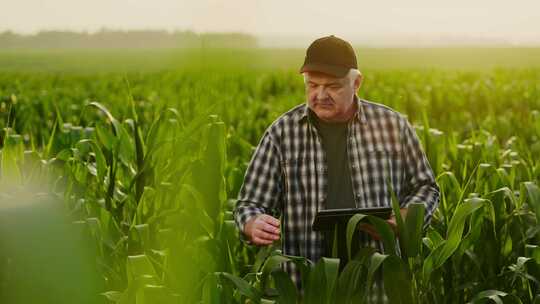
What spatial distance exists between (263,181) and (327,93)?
328 mm

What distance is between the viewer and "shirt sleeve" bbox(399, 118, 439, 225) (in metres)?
2.30

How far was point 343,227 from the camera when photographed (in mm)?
1911

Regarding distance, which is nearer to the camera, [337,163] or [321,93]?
[321,93]

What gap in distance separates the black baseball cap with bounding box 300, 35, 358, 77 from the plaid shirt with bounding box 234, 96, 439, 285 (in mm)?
188

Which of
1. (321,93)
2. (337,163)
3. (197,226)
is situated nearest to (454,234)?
(337,163)

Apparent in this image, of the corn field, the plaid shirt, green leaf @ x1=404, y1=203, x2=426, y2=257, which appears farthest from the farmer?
green leaf @ x1=404, y1=203, x2=426, y2=257

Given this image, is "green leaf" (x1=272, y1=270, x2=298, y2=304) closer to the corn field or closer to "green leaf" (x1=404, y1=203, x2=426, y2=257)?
the corn field

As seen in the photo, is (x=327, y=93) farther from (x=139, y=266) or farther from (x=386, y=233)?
(x=139, y=266)

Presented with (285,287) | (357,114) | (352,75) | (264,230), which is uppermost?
(352,75)

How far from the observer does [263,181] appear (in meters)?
2.27

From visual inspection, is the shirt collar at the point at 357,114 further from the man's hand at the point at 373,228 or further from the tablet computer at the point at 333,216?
the tablet computer at the point at 333,216

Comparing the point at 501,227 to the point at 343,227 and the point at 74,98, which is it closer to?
the point at 343,227

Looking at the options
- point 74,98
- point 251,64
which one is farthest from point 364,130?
point 74,98

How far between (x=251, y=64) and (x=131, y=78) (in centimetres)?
1590
